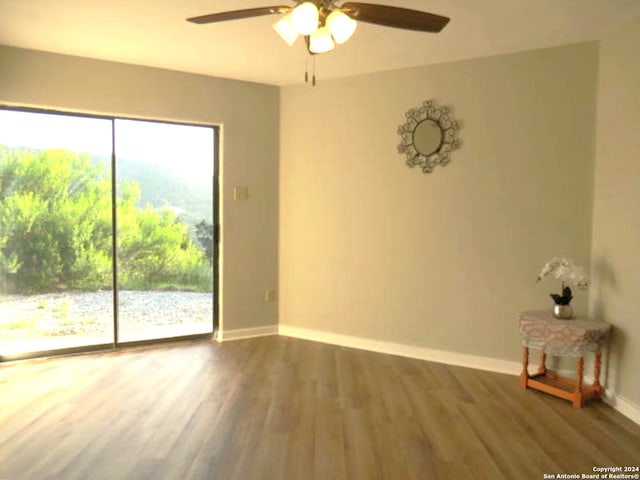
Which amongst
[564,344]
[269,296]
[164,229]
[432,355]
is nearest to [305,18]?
[564,344]

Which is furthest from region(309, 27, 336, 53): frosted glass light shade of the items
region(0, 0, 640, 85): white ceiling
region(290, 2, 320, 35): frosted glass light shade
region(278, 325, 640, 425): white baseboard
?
region(278, 325, 640, 425): white baseboard

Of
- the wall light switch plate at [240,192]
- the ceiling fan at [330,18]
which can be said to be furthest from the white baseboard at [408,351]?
the ceiling fan at [330,18]

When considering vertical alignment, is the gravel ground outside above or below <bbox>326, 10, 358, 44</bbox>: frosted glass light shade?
below

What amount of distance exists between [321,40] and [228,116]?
2391mm

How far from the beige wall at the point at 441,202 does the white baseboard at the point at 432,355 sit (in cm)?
6

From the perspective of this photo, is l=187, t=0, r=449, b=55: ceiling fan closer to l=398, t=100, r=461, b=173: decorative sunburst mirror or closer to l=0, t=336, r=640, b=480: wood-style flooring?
l=398, t=100, r=461, b=173: decorative sunburst mirror

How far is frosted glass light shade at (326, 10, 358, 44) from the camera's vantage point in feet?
6.35

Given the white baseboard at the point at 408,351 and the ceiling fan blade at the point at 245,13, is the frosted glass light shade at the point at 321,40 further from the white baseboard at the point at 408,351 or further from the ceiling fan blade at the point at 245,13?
the white baseboard at the point at 408,351

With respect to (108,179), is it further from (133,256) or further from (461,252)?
(461,252)

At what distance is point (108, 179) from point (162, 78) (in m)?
1.01

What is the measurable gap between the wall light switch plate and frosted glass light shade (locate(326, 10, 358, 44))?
98.5 inches

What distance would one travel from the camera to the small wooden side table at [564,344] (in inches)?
114

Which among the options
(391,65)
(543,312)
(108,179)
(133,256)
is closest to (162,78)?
(108,179)

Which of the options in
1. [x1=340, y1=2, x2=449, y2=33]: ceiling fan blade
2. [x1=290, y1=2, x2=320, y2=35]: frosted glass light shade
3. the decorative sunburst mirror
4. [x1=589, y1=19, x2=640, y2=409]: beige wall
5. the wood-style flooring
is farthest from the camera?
the decorative sunburst mirror
